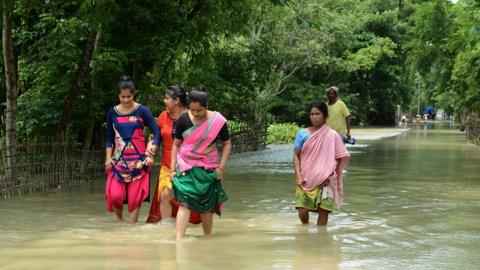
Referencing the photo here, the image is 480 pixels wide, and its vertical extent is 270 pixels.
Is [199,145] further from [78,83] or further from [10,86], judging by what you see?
[78,83]

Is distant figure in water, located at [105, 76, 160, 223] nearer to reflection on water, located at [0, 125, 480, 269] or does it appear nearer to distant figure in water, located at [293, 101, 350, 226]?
reflection on water, located at [0, 125, 480, 269]

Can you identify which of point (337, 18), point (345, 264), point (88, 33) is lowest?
point (345, 264)

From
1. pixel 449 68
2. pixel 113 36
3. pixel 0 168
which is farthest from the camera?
pixel 449 68

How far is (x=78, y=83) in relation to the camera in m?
11.5

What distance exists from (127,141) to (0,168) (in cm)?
354

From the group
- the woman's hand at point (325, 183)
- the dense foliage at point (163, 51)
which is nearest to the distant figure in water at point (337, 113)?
the dense foliage at point (163, 51)

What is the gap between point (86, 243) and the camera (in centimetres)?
668

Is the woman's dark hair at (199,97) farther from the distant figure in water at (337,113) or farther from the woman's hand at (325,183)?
the distant figure in water at (337,113)

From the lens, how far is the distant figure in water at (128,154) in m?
7.39

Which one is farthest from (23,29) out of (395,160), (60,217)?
(395,160)

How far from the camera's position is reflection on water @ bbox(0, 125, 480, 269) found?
5910 millimetres

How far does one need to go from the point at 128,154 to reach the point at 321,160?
84.8 inches

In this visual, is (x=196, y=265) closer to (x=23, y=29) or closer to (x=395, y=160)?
(x=23, y=29)

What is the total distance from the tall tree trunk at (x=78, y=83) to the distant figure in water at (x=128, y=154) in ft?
13.7
